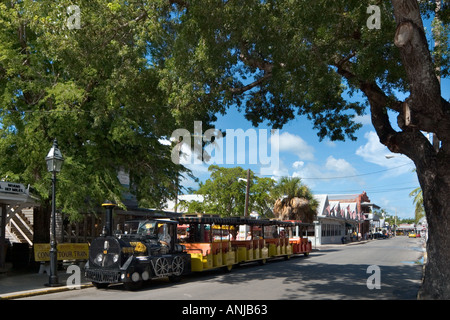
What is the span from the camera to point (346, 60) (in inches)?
489

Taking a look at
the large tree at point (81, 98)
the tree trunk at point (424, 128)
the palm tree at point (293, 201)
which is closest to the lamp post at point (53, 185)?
the large tree at point (81, 98)

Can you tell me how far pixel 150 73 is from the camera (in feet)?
50.2

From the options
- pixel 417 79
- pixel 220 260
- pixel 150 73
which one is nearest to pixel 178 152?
pixel 150 73

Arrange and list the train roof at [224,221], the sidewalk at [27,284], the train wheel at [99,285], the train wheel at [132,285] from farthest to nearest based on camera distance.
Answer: the train roof at [224,221]
the train wheel at [99,285]
the train wheel at [132,285]
the sidewalk at [27,284]

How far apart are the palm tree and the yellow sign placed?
2502 centimetres

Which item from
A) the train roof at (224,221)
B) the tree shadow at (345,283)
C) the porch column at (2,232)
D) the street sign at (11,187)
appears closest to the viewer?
the tree shadow at (345,283)

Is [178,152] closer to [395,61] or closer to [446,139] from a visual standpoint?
[395,61]

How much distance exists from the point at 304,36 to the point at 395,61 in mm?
2788

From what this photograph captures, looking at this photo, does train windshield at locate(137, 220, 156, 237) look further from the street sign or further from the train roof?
the street sign

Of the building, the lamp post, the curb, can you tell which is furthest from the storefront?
the building

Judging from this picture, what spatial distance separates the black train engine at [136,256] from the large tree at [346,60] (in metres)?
4.91

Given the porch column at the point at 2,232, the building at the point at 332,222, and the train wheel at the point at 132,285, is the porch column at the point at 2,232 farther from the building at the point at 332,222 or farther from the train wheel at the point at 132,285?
the building at the point at 332,222

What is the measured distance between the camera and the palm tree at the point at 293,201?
3931cm

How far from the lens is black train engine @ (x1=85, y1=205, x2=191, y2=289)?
12.7 m
